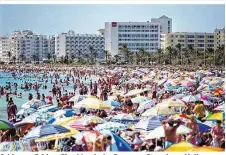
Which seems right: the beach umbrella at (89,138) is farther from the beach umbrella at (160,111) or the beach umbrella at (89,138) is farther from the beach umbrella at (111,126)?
the beach umbrella at (160,111)

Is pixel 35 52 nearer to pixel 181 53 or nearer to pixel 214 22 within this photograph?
pixel 181 53

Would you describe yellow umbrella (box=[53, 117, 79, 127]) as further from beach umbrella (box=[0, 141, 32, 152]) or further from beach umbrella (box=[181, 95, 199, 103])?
beach umbrella (box=[181, 95, 199, 103])

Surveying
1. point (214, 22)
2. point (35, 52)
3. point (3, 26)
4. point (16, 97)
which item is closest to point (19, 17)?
point (3, 26)

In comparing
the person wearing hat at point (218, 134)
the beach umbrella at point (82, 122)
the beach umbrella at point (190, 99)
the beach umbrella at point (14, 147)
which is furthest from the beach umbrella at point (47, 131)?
the beach umbrella at point (190, 99)

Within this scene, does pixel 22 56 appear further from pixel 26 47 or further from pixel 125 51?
pixel 125 51

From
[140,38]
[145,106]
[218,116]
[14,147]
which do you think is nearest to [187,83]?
[145,106]

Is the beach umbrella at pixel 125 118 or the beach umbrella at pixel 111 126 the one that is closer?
the beach umbrella at pixel 111 126
